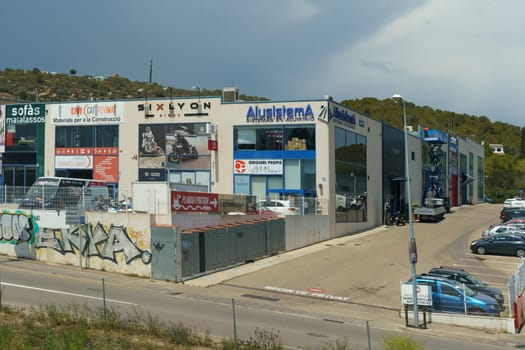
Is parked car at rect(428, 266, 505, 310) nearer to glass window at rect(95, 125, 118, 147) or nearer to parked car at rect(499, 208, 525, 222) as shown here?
glass window at rect(95, 125, 118, 147)

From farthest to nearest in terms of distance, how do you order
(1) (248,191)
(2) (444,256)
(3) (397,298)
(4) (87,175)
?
(4) (87,175)
(1) (248,191)
(2) (444,256)
(3) (397,298)

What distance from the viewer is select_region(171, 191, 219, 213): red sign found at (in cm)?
2964

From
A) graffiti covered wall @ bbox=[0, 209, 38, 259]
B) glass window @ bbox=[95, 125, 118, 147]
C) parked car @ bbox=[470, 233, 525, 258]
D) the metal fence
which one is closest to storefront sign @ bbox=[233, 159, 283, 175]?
the metal fence

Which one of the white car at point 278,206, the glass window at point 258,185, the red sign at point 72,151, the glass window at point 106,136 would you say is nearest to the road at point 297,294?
the white car at point 278,206

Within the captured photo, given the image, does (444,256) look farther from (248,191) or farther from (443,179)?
(443,179)

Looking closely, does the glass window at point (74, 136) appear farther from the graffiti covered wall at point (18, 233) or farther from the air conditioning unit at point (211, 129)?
the graffiti covered wall at point (18, 233)

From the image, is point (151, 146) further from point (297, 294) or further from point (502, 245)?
point (502, 245)

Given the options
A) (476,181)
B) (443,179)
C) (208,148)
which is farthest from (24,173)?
(476,181)

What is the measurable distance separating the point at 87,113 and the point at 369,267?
28.9 m

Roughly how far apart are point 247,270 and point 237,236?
7.56 ft

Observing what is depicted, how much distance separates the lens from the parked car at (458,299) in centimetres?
2272

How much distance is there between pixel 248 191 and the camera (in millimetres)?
46531

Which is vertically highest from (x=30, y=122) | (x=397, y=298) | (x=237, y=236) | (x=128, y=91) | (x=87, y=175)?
(x=128, y=91)

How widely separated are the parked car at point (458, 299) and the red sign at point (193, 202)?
40.6 ft
